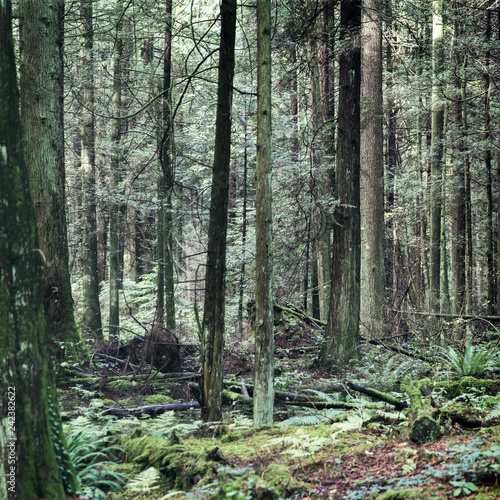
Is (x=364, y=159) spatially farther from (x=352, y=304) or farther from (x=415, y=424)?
(x=415, y=424)

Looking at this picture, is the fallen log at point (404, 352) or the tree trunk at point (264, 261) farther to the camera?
the fallen log at point (404, 352)

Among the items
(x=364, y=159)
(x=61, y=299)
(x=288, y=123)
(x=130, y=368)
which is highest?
(x=288, y=123)

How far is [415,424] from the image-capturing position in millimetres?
3967

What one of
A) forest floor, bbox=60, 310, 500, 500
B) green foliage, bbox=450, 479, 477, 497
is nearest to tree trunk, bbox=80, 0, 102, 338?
forest floor, bbox=60, 310, 500, 500

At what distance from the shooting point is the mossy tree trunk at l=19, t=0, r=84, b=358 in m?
8.34

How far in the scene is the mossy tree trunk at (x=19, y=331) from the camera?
299 centimetres

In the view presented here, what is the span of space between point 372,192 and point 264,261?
7.70 m

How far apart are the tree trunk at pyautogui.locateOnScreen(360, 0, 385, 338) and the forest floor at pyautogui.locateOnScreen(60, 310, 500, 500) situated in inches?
198

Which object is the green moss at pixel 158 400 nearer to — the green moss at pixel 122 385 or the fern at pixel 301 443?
the green moss at pixel 122 385

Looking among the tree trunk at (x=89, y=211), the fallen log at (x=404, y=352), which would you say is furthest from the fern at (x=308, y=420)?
the tree trunk at (x=89, y=211)

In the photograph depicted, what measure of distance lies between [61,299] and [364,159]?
8.67m

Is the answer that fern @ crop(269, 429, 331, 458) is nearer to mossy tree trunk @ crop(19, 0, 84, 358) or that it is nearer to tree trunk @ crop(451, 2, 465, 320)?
mossy tree trunk @ crop(19, 0, 84, 358)

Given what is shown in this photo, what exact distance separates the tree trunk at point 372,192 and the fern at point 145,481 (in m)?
8.66

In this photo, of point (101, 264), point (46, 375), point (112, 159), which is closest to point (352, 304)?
point (46, 375)
